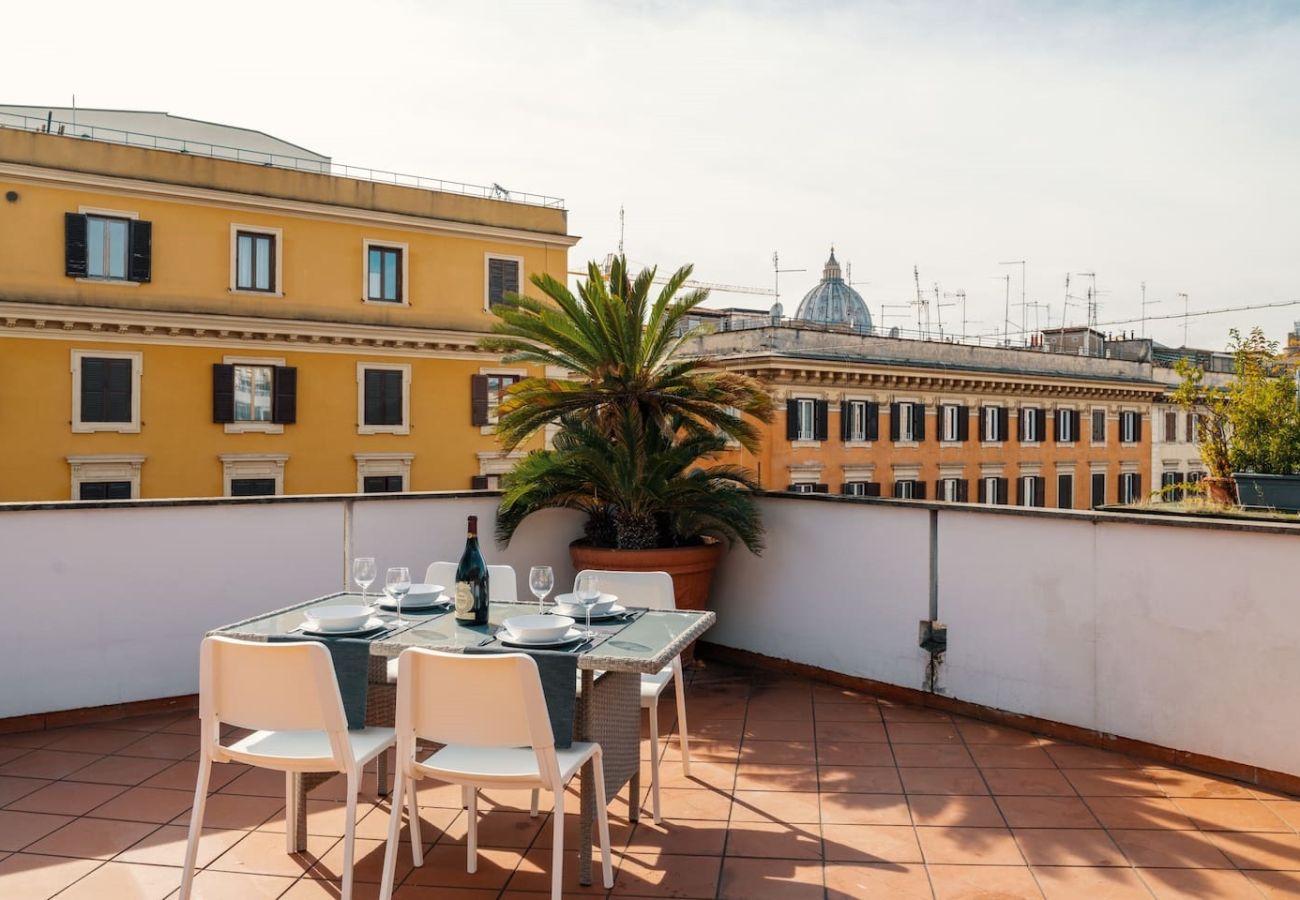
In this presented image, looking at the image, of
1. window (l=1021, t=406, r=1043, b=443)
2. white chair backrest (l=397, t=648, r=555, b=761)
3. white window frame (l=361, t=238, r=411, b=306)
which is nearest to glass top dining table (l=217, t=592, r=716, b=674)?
white chair backrest (l=397, t=648, r=555, b=761)

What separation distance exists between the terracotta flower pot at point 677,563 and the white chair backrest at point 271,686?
3.14 m

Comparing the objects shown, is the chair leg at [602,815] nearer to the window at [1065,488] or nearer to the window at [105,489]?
the window at [105,489]

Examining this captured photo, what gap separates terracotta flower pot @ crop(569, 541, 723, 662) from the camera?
608 centimetres

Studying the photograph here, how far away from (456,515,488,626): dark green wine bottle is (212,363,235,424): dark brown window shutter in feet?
63.4

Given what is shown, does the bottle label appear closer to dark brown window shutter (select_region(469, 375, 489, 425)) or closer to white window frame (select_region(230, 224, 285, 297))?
white window frame (select_region(230, 224, 285, 297))

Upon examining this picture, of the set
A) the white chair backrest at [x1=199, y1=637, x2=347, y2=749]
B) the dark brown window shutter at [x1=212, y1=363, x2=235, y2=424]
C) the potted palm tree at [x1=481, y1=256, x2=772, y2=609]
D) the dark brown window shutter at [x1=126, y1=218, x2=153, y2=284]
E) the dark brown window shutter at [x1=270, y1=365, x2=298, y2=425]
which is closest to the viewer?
the white chair backrest at [x1=199, y1=637, x2=347, y2=749]

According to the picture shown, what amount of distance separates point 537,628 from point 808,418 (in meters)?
26.8

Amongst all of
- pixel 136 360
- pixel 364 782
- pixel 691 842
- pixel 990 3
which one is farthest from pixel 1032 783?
pixel 136 360

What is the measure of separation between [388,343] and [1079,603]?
2035 centimetres

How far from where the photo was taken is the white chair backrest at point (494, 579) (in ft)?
15.4

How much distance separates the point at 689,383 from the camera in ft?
21.4

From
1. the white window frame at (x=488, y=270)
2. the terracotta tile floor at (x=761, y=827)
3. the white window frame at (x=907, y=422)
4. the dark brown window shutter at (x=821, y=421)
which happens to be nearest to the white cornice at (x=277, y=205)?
the white window frame at (x=488, y=270)

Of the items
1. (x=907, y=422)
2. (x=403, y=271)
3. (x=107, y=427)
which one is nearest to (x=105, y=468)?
(x=107, y=427)

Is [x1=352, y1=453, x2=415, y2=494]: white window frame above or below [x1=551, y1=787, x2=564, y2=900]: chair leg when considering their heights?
above
